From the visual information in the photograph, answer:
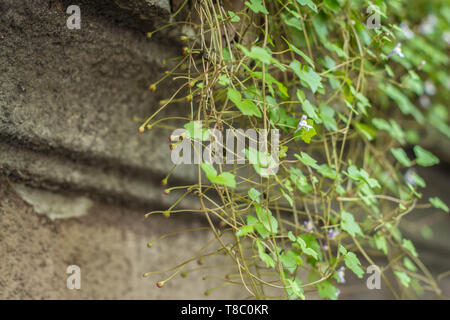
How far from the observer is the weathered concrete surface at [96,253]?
2.62 ft

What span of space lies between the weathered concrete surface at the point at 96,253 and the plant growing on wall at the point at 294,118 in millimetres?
82

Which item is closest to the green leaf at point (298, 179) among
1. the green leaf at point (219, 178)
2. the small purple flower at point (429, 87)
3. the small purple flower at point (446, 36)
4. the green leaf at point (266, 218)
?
the green leaf at point (266, 218)

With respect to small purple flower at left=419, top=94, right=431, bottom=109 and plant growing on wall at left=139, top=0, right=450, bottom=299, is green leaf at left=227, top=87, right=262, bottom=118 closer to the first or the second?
plant growing on wall at left=139, top=0, right=450, bottom=299

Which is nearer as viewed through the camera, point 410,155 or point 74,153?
point 74,153

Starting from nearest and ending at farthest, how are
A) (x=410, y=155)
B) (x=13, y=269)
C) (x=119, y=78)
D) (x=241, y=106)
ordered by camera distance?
(x=241, y=106), (x=13, y=269), (x=119, y=78), (x=410, y=155)

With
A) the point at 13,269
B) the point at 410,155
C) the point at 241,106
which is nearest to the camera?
the point at 241,106

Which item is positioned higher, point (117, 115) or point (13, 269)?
point (117, 115)

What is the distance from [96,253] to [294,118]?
0.53 m

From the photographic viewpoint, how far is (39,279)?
83 cm

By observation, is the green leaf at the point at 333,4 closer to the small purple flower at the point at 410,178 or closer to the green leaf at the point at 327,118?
the green leaf at the point at 327,118
